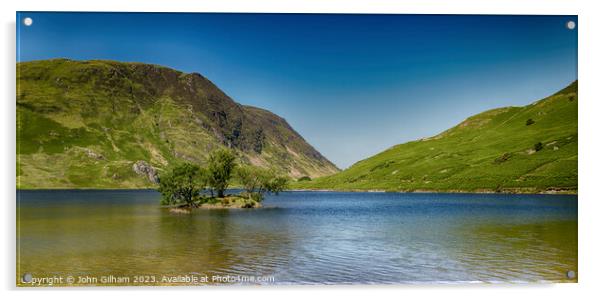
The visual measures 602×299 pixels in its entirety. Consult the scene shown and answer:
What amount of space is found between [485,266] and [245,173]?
4651 centimetres

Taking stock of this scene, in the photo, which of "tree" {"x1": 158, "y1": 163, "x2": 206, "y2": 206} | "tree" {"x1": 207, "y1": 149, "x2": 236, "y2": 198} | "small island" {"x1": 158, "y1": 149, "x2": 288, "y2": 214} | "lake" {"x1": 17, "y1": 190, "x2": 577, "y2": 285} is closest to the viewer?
"lake" {"x1": 17, "y1": 190, "x2": 577, "y2": 285}

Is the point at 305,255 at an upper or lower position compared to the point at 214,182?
lower

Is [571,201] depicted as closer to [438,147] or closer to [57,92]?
[438,147]

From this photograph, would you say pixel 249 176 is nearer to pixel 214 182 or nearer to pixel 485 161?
pixel 214 182

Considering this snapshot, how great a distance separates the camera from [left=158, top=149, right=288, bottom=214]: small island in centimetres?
5725

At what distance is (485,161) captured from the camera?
3912 inches

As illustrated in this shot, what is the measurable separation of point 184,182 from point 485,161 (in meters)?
66.7

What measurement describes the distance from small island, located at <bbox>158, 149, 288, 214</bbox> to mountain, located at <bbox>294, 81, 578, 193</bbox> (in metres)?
31.0

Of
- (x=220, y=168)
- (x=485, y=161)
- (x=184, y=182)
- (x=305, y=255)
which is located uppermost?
(x=485, y=161)

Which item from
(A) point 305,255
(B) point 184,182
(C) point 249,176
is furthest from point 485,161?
(A) point 305,255

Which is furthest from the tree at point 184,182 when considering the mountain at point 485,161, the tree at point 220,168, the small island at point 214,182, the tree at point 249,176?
the mountain at point 485,161

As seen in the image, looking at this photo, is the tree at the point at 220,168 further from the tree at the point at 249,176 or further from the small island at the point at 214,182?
the tree at the point at 249,176

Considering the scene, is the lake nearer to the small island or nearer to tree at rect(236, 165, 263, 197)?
the small island

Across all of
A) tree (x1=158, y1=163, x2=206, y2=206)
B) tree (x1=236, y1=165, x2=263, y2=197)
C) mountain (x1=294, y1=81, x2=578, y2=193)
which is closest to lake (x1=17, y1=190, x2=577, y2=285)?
tree (x1=158, y1=163, x2=206, y2=206)
